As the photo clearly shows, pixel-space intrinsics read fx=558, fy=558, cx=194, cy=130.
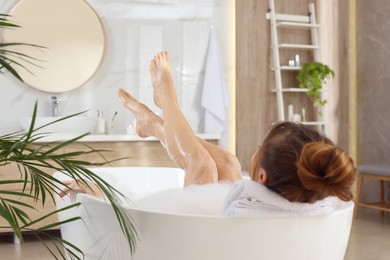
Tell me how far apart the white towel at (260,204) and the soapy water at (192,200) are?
1.21 ft

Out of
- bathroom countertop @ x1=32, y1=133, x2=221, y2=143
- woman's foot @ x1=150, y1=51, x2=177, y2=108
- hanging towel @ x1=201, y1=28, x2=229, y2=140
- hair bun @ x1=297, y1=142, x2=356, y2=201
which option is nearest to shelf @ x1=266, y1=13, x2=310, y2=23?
hanging towel @ x1=201, y1=28, x2=229, y2=140

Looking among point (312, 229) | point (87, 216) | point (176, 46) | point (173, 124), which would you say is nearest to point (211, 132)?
point (176, 46)

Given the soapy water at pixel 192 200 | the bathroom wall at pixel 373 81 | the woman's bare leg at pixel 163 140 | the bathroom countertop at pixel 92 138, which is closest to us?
the soapy water at pixel 192 200

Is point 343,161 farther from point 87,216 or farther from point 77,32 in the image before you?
point 77,32

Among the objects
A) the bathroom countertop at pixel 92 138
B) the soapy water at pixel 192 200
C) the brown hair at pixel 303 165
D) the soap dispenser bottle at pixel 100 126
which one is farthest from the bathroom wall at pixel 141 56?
the brown hair at pixel 303 165

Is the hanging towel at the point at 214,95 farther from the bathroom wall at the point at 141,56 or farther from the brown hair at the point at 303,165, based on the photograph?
the brown hair at the point at 303,165

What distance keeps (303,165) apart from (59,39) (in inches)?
136

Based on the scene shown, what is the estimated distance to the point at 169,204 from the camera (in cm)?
227

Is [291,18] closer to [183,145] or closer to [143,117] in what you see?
[143,117]

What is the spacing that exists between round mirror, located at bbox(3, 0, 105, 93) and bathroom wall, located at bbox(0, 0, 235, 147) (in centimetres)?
8

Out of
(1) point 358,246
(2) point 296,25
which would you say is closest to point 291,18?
(2) point 296,25

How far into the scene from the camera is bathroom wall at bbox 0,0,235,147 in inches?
177

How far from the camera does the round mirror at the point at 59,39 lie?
14.6ft

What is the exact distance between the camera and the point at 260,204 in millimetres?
1686
